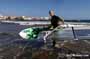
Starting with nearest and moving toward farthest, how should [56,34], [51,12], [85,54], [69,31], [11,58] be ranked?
[11,58] → [85,54] → [51,12] → [56,34] → [69,31]

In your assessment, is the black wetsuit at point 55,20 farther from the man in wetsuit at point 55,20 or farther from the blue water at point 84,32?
the blue water at point 84,32

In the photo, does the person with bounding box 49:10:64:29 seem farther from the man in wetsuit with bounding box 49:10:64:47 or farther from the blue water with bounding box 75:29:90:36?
the blue water with bounding box 75:29:90:36

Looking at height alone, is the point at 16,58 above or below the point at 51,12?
below

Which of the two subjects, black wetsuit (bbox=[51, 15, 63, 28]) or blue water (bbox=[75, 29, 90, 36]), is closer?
black wetsuit (bbox=[51, 15, 63, 28])

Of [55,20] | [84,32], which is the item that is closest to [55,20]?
[55,20]

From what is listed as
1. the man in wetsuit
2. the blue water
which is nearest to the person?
the man in wetsuit

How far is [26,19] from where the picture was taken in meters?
18.2

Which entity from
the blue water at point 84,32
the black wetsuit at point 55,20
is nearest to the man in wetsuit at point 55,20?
the black wetsuit at point 55,20

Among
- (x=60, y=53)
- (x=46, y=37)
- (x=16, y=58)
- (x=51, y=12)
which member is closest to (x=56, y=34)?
(x=46, y=37)

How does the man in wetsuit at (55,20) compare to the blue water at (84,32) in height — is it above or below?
above

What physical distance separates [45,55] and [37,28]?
172 inches

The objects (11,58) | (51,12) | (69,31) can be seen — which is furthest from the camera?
(69,31)

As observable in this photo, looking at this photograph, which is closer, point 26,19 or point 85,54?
point 85,54

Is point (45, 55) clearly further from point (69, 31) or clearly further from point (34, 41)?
point (69, 31)
